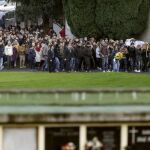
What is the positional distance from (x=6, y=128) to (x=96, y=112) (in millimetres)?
1241

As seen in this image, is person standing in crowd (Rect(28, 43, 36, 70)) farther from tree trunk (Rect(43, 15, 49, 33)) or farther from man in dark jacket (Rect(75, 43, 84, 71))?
tree trunk (Rect(43, 15, 49, 33))

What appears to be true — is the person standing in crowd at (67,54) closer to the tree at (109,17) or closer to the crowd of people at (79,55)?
the crowd of people at (79,55)

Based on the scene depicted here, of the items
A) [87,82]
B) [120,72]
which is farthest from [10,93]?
[120,72]

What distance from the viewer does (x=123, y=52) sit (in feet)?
112

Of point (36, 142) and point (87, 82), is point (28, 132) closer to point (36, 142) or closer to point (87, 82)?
point (36, 142)

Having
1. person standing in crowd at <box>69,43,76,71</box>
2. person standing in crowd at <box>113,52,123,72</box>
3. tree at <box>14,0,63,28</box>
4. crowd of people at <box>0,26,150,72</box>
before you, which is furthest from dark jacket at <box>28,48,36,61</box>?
tree at <box>14,0,63,28</box>

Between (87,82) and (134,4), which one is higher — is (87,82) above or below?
below

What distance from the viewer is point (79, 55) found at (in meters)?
34.3

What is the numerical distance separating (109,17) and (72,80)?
1300cm

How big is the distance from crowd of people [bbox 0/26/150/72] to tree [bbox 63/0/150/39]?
6.43m

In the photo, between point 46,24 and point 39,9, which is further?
point 46,24

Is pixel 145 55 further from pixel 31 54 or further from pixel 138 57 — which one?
pixel 31 54

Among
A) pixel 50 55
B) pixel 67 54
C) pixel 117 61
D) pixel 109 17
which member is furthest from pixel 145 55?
pixel 109 17

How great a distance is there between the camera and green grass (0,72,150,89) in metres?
27.2
